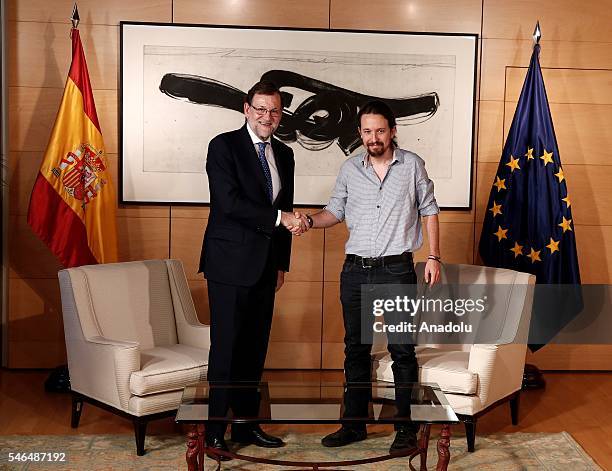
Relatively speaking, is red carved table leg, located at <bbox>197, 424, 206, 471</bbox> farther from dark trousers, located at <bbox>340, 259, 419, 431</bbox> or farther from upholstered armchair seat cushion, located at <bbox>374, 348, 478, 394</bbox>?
upholstered armchair seat cushion, located at <bbox>374, 348, 478, 394</bbox>

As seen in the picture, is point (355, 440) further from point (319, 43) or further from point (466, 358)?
point (319, 43)

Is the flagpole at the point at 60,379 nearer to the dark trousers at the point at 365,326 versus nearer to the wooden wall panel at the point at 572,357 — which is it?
the dark trousers at the point at 365,326

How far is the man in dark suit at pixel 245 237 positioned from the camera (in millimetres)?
3914

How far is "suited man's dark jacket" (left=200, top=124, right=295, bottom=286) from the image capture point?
12.9 ft

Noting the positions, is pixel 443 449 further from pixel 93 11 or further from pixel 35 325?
pixel 93 11

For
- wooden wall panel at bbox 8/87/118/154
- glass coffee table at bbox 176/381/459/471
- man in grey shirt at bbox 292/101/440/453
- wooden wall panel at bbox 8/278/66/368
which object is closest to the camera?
glass coffee table at bbox 176/381/459/471

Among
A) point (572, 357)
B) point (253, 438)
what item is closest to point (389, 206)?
point (253, 438)

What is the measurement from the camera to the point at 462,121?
5.54 m

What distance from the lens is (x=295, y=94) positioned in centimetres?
545

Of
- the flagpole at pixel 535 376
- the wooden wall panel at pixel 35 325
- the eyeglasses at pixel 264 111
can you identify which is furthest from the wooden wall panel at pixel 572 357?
the wooden wall panel at pixel 35 325

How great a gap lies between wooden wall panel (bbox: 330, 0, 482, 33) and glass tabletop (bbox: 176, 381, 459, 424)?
105 inches

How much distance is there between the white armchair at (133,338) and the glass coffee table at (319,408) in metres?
0.50

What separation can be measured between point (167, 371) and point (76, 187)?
5.10ft

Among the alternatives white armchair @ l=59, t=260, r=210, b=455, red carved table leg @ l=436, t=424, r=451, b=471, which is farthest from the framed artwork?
red carved table leg @ l=436, t=424, r=451, b=471
